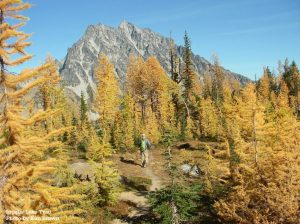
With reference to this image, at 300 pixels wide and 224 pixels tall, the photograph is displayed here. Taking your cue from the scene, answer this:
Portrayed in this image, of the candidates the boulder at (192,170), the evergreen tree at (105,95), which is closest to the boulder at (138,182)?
the boulder at (192,170)

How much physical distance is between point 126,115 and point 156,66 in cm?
1582

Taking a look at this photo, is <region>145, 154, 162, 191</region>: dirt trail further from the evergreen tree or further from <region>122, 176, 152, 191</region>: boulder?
the evergreen tree

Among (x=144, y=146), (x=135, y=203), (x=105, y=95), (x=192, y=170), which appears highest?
(x=105, y=95)

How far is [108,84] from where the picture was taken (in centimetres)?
5081

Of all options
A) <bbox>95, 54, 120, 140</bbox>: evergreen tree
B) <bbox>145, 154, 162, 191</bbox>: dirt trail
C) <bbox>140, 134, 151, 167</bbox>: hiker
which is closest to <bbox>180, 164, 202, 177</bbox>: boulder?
<bbox>145, 154, 162, 191</bbox>: dirt trail

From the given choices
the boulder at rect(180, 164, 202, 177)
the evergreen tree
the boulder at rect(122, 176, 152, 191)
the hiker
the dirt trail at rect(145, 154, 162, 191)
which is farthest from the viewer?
the evergreen tree

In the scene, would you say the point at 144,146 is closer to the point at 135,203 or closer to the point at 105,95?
the point at 135,203

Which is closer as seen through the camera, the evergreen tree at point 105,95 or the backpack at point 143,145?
the backpack at point 143,145

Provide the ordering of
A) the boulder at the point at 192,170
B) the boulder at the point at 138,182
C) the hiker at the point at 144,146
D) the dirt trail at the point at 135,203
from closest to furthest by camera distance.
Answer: the dirt trail at the point at 135,203 → the boulder at the point at 138,182 → the boulder at the point at 192,170 → the hiker at the point at 144,146

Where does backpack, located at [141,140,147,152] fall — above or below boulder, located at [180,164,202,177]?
above

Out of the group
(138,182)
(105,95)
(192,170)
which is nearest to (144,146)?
(192,170)

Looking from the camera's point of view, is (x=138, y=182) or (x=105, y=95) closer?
(x=138, y=182)

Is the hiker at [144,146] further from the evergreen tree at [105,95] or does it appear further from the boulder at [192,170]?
the evergreen tree at [105,95]

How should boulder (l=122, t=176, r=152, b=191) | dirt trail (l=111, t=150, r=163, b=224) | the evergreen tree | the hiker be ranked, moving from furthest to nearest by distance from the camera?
the evergreen tree, the hiker, boulder (l=122, t=176, r=152, b=191), dirt trail (l=111, t=150, r=163, b=224)
